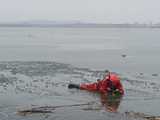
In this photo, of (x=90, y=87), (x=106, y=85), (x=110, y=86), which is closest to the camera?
(x=110, y=86)

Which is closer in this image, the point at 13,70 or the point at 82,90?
the point at 82,90

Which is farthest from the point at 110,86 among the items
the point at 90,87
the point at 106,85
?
the point at 90,87

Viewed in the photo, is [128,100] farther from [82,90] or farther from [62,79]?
[62,79]

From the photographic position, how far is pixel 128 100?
24188 millimetres

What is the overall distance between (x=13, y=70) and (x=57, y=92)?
1097 centimetres

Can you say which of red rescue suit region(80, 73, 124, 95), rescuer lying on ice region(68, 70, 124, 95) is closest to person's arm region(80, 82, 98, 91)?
red rescue suit region(80, 73, 124, 95)

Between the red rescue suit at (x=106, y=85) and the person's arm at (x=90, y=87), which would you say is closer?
the red rescue suit at (x=106, y=85)

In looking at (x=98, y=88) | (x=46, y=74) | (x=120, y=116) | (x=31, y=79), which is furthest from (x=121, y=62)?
(x=120, y=116)

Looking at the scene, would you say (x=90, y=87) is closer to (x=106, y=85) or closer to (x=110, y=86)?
(x=106, y=85)

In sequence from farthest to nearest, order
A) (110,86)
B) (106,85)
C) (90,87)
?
(90,87) < (106,85) < (110,86)

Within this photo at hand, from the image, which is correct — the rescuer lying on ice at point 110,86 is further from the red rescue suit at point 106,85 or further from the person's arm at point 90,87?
the person's arm at point 90,87

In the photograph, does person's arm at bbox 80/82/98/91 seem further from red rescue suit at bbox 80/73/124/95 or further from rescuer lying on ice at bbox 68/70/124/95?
rescuer lying on ice at bbox 68/70/124/95

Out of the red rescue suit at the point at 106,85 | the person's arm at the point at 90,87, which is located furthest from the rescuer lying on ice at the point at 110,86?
the person's arm at the point at 90,87

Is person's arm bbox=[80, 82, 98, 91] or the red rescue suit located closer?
the red rescue suit
